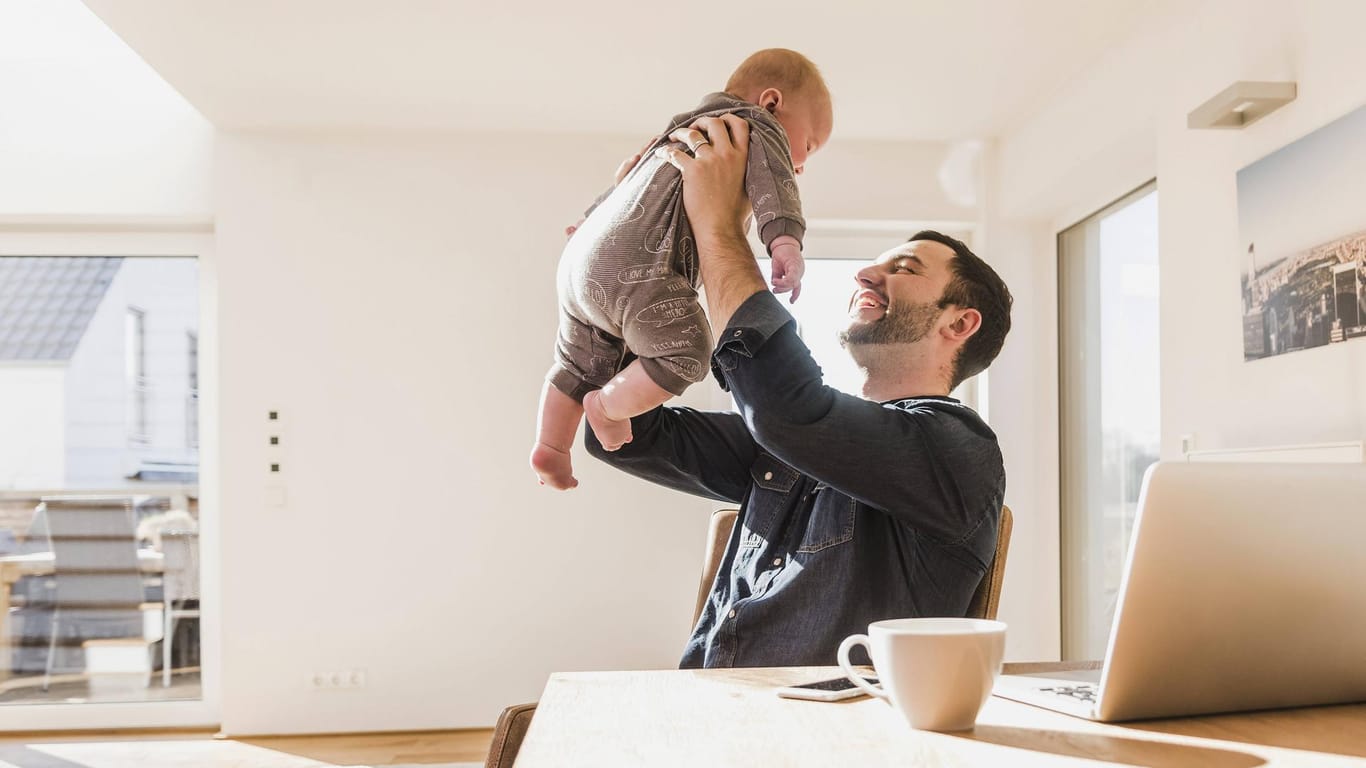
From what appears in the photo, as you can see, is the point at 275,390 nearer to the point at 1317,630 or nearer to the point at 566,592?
the point at 566,592

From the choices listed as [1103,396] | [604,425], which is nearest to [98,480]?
[604,425]

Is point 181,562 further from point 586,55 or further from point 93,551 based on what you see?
point 586,55

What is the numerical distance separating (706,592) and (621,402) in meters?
0.49

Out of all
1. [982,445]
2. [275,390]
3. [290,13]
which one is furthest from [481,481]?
[982,445]

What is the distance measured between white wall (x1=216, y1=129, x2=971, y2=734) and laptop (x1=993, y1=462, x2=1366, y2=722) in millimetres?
3752

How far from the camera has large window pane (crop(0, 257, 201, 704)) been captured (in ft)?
14.9

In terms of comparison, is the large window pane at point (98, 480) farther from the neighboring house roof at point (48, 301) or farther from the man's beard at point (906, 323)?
the man's beard at point (906, 323)

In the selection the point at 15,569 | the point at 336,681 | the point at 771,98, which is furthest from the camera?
the point at 15,569

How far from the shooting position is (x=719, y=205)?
4.93 feet

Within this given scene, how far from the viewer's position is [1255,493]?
756 millimetres

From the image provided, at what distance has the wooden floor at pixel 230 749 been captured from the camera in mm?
3967

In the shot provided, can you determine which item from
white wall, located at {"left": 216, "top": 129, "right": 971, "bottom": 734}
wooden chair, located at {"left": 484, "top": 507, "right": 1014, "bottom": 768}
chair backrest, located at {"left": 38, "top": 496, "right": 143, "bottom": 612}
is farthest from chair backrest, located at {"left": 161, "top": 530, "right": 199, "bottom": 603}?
wooden chair, located at {"left": 484, "top": 507, "right": 1014, "bottom": 768}

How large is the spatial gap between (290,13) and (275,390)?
1.61 m

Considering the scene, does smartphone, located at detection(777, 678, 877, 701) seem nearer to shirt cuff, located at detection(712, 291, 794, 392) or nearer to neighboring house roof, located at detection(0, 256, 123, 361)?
shirt cuff, located at detection(712, 291, 794, 392)
